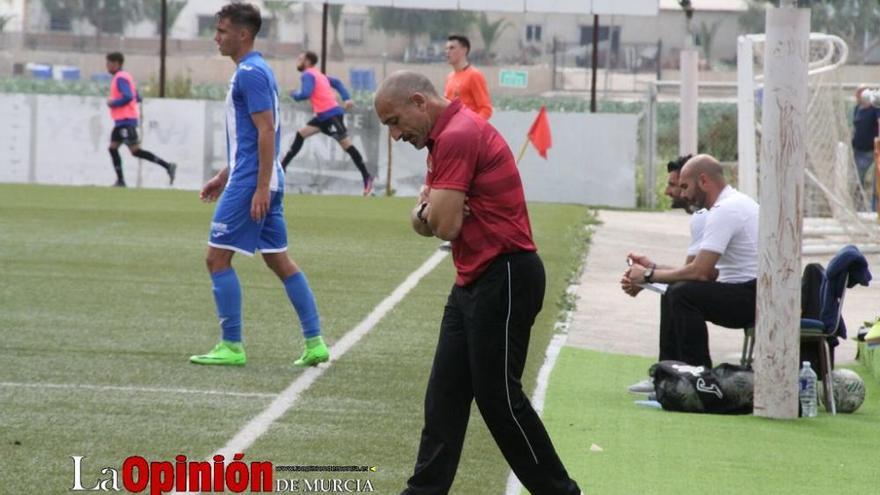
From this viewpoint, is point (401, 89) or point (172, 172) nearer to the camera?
point (401, 89)

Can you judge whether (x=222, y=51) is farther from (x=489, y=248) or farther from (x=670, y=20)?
(x=670, y=20)

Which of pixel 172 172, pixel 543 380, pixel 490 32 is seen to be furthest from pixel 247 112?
pixel 490 32

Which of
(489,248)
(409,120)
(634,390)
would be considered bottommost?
(634,390)

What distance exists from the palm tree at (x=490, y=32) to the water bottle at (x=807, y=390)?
2066 cm

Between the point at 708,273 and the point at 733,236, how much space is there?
0.25 metres

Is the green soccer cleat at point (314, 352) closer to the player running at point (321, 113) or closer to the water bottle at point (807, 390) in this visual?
the water bottle at point (807, 390)

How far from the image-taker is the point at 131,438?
7.48 meters

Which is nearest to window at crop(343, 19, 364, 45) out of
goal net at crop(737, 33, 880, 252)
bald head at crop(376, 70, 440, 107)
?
goal net at crop(737, 33, 880, 252)

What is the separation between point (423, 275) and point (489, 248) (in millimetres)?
8372

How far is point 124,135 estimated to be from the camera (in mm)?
24656

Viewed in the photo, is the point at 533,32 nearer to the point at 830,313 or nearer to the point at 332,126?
the point at 332,126

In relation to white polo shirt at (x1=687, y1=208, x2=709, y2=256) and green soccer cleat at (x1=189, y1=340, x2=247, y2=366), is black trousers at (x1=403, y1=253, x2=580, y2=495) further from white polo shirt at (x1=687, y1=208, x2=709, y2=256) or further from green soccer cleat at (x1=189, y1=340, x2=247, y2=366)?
white polo shirt at (x1=687, y1=208, x2=709, y2=256)

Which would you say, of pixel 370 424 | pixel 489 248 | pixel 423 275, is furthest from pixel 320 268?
pixel 489 248

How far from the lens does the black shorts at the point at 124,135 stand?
24609 mm
